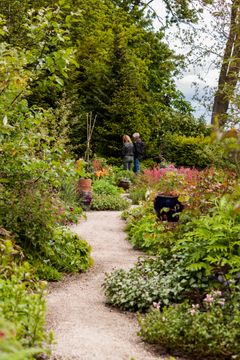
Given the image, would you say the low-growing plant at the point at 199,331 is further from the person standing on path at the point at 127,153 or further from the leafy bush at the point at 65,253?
the person standing on path at the point at 127,153

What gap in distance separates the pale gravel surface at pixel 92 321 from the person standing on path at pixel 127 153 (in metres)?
10.6

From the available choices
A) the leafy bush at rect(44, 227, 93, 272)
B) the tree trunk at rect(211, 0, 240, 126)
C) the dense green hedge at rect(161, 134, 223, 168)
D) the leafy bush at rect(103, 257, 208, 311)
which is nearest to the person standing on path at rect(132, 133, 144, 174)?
the tree trunk at rect(211, 0, 240, 126)

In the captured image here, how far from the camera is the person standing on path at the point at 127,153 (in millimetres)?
18609

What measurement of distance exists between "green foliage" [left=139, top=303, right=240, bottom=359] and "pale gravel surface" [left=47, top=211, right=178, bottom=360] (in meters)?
0.15

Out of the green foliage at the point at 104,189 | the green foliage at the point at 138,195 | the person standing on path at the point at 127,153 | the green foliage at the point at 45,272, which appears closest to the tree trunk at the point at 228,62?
the person standing on path at the point at 127,153

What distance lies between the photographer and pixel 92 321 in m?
4.93

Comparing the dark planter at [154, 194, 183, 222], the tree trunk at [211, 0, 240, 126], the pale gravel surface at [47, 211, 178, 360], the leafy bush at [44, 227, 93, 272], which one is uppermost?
the tree trunk at [211, 0, 240, 126]

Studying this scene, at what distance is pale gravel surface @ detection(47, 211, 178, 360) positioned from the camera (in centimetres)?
405

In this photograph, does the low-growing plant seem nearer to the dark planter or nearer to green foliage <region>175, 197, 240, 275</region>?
green foliage <region>175, 197, 240, 275</region>

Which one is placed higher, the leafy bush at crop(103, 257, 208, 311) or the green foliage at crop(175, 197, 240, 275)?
the green foliage at crop(175, 197, 240, 275)

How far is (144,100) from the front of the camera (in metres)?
23.6

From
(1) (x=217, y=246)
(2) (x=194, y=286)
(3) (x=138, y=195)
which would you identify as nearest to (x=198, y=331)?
(2) (x=194, y=286)

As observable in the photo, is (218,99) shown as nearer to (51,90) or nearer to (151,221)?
(51,90)

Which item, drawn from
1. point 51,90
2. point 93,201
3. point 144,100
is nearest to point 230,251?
point 93,201
